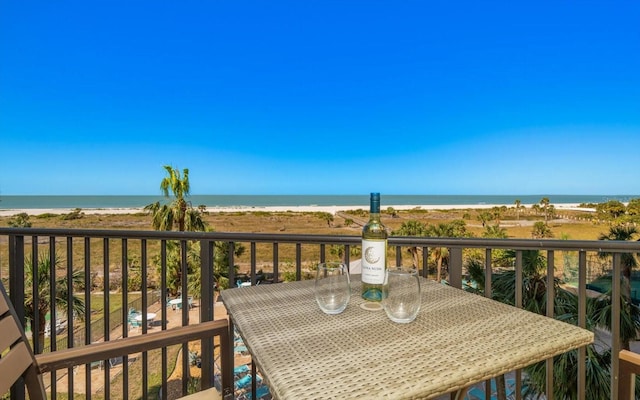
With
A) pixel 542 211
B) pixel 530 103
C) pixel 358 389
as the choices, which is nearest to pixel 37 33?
pixel 358 389

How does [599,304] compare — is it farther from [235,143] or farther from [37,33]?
[235,143]

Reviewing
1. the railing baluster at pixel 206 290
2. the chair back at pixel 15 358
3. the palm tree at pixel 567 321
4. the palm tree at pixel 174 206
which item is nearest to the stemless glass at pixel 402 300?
the chair back at pixel 15 358

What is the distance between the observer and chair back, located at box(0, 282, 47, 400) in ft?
2.62

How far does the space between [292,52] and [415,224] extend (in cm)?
752

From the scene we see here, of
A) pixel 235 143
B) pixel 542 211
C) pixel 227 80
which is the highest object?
pixel 227 80

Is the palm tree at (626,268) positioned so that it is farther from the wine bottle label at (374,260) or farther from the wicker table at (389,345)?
the wine bottle label at (374,260)

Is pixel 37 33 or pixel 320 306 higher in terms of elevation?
pixel 37 33

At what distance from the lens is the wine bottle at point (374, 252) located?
90 cm

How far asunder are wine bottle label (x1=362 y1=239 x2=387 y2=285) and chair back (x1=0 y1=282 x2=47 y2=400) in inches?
38.8

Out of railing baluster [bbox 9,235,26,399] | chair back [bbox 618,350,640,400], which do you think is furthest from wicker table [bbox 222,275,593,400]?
railing baluster [bbox 9,235,26,399]

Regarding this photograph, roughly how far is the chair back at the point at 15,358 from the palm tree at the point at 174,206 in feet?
28.4

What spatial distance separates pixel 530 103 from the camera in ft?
44.0

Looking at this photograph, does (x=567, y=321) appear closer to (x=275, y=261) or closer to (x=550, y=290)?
(x=550, y=290)

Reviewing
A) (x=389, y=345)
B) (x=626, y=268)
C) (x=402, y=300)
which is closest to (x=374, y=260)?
(x=402, y=300)
